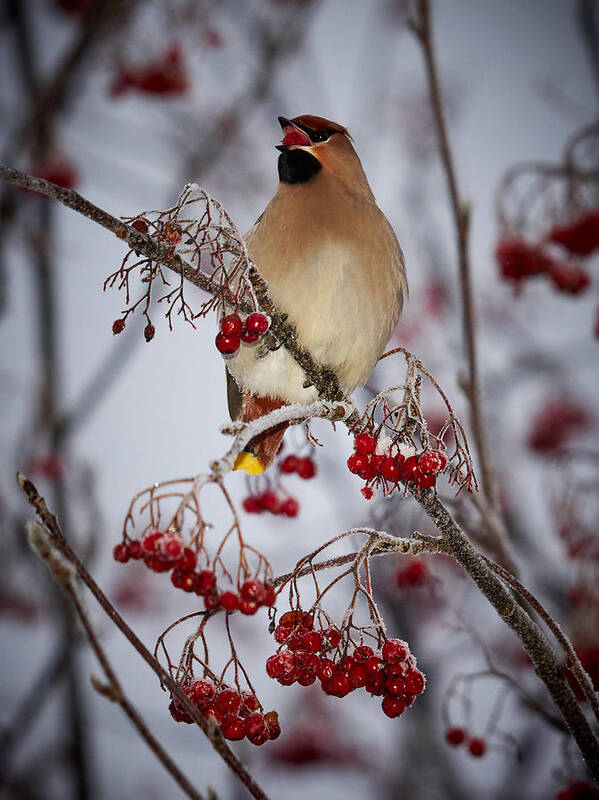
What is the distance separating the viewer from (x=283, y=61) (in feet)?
12.3

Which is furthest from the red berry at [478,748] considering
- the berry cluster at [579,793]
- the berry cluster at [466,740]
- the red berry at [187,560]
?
the red berry at [187,560]

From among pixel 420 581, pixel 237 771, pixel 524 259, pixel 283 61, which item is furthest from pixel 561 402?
pixel 237 771

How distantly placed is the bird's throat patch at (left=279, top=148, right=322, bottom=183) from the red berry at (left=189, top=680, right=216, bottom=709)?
1493 millimetres

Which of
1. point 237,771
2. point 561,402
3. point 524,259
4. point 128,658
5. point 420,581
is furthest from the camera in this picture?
point 128,658

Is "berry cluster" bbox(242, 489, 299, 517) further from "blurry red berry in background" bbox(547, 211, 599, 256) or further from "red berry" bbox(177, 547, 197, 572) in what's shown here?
"blurry red berry in background" bbox(547, 211, 599, 256)

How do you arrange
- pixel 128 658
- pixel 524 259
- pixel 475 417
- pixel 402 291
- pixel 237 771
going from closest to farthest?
pixel 237 771, pixel 475 417, pixel 402 291, pixel 524 259, pixel 128 658

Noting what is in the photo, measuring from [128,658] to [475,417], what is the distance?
6.92 metres

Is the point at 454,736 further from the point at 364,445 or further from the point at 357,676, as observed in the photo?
the point at 364,445

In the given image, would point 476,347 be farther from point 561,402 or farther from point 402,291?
point 561,402

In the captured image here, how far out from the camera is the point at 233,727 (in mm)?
1247

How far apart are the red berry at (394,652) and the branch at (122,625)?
417 mm

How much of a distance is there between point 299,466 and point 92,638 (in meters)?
1.30

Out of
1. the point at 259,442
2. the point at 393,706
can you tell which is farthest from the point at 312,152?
the point at 393,706

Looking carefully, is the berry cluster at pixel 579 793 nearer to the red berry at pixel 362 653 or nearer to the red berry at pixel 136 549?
the red berry at pixel 362 653
